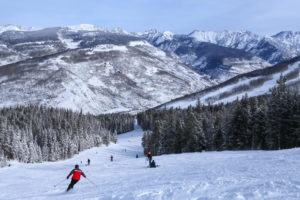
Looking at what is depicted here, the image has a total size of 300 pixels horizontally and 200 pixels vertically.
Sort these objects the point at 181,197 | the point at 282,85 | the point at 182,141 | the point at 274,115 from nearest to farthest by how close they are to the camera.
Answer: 1. the point at 181,197
2. the point at 274,115
3. the point at 282,85
4. the point at 182,141

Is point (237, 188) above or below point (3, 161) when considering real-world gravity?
above

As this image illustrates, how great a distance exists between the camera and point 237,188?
13469 millimetres

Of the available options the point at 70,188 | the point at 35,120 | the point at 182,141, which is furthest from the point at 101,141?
the point at 70,188

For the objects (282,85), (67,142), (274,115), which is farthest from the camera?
(67,142)

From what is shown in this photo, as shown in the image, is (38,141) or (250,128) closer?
(250,128)

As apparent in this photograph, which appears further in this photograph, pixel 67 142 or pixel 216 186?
pixel 67 142

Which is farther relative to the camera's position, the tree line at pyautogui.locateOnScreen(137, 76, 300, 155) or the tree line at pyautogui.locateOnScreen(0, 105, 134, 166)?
the tree line at pyautogui.locateOnScreen(0, 105, 134, 166)

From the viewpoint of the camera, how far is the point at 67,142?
9300 centimetres

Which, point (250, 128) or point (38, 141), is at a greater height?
point (250, 128)

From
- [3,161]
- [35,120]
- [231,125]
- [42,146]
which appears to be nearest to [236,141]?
[231,125]

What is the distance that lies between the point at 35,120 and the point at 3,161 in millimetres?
45124

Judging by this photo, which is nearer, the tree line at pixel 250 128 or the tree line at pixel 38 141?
the tree line at pixel 250 128

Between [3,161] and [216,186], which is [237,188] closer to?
[216,186]

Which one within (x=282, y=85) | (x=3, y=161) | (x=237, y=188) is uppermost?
(x=282, y=85)
